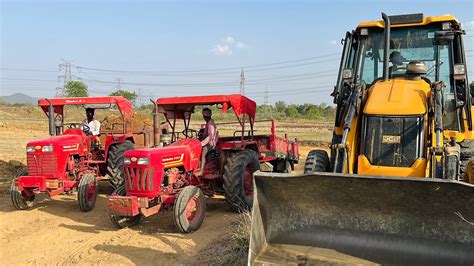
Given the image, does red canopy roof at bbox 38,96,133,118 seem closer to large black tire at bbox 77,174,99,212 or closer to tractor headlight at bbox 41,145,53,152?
tractor headlight at bbox 41,145,53,152

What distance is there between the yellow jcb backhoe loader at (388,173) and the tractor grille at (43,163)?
4.88m

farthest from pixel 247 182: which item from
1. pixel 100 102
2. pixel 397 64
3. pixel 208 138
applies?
pixel 100 102

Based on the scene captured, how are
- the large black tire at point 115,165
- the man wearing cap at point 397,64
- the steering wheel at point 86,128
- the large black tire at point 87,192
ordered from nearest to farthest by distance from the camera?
the man wearing cap at point 397,64, the large black tire at point 87,192, the large black tire at point 115,165, the steering wheel at point 86,128

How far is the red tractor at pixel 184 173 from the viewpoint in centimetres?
617

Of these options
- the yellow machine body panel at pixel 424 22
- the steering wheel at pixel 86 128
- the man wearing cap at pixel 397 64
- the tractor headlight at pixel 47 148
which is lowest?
the tractor headlight at pixel 47 148

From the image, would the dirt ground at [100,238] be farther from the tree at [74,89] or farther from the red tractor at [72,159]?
the tree at [74,89]

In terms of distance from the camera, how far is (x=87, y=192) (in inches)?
306

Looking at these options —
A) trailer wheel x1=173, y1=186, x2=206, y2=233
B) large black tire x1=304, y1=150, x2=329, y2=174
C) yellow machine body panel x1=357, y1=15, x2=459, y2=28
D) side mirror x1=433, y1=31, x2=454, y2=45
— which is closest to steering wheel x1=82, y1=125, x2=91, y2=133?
trailer wheel x1=173, y1=186, x2=206, y2=233

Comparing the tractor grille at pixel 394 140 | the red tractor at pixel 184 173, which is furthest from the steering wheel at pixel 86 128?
the tractor grille at pixel 394 140

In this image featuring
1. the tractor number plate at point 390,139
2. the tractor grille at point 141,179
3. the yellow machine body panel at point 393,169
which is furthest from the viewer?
the tractor grille at point 141,179

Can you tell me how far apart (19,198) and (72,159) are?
1.14 metres

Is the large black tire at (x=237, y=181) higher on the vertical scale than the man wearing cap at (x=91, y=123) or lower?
lower

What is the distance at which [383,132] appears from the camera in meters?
4.76

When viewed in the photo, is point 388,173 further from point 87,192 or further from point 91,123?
point 91,123
